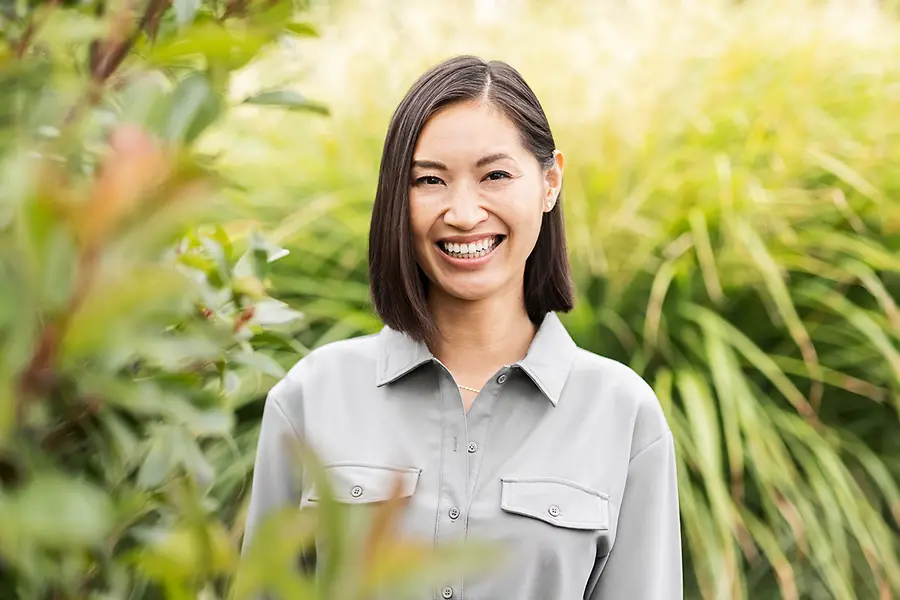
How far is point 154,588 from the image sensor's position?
0.78 metres

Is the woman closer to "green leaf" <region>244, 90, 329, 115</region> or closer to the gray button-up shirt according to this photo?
the gray button-up shirt

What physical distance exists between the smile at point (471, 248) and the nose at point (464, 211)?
31 mm

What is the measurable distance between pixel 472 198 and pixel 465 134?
0.29 feet

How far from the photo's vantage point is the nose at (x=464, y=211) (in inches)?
55.7

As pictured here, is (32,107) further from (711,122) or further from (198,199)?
(711,122)

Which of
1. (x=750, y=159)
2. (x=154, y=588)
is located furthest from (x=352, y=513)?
(x=750, y=159)

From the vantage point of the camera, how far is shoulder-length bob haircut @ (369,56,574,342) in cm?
146

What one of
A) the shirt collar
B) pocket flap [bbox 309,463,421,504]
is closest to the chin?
the shirt collar

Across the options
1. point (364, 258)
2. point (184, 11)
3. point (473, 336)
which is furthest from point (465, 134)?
point (364, 258)

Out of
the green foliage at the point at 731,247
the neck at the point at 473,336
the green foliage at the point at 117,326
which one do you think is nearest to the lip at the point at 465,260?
the neck at the point at 473,336

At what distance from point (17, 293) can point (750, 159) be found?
2712 millimetres

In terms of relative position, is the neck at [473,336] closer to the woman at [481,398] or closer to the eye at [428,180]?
the woman at [481,398]

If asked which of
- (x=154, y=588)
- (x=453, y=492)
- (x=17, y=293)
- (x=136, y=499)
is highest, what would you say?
(x=17, y=293)

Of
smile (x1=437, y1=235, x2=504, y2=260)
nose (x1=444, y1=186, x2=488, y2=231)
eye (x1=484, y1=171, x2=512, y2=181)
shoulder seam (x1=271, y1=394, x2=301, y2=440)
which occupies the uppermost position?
eye (x1=484, y1=171, x2=512, y2=181)
